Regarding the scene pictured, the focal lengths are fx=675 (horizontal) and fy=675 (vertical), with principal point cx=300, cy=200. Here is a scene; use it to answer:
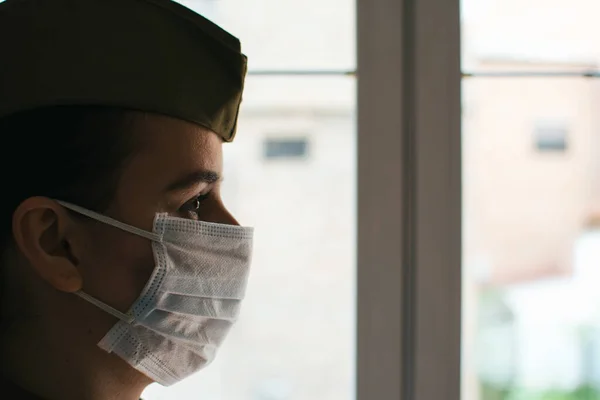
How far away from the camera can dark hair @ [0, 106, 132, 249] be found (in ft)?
3.14

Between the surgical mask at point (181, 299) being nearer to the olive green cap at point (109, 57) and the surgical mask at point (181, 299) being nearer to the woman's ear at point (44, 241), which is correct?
the woman's ear at point (44, 241)

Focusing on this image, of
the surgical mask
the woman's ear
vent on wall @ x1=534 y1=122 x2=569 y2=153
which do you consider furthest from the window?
the woman's ear

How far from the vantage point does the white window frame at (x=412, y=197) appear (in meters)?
1.53

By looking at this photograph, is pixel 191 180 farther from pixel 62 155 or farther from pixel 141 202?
pixel 62 155

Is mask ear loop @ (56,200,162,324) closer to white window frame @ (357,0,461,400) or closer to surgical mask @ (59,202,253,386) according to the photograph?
surgical mask @ (59,202,253,386)

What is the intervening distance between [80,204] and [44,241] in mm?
72

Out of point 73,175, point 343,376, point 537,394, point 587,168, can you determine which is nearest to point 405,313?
point 343,376

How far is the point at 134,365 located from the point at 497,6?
1163 mm

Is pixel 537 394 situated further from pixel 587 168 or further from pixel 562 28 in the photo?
pixel 562 28

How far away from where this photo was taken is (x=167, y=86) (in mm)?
1013

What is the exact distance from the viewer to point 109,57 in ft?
3.22

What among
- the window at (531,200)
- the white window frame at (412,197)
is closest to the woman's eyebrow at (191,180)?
the white window frame at (412,197)

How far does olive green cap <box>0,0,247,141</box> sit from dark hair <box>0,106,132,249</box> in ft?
0.06

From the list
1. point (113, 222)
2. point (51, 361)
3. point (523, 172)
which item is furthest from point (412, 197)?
point (51, 361)
